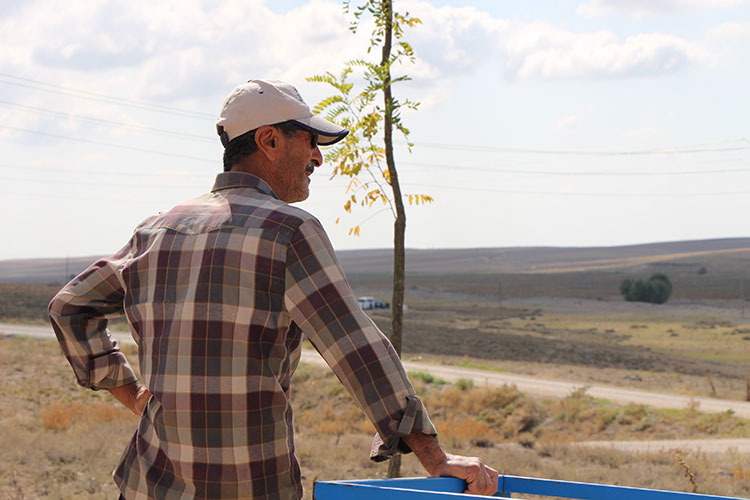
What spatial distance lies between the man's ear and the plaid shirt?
180 millimetres

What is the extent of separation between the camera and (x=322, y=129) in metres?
2.06

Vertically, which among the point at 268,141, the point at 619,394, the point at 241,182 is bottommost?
the point at 619,394

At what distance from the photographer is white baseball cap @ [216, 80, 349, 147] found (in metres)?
2.04

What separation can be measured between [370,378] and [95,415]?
13153mm

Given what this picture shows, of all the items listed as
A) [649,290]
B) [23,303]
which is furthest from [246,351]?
[649,290]

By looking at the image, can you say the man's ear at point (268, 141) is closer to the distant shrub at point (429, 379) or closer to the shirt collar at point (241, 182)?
the shirt collar at point (241, 182)

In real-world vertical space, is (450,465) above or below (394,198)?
below

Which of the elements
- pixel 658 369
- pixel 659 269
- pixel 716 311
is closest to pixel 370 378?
pixel 658 369

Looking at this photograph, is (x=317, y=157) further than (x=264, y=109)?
Yes

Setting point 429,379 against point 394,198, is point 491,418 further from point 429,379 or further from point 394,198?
point 394,198

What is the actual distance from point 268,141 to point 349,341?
1.86 ft

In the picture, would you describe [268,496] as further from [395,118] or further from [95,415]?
[95,415]

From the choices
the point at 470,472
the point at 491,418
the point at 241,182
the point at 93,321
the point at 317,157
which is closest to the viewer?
the point at 470,472

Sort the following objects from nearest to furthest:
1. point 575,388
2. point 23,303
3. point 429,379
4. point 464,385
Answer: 1. point 464,385
2. point 429,379
3. point 575,388
4. point 23,303
